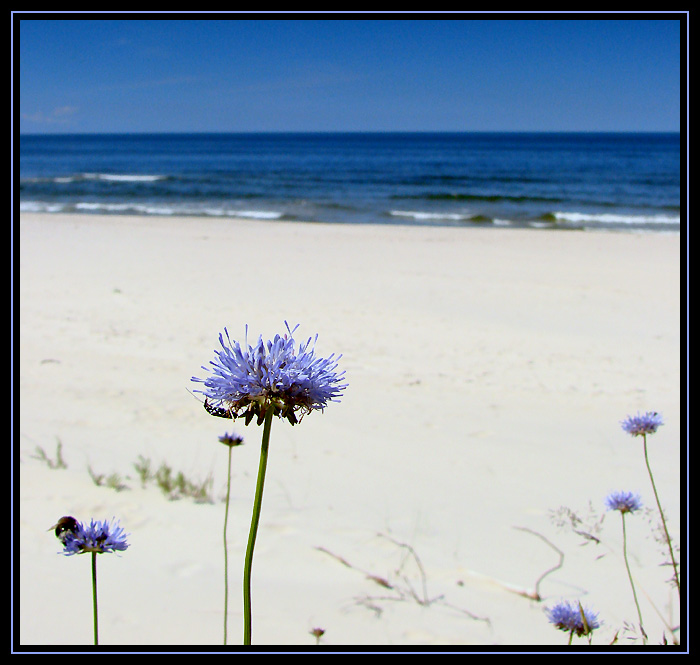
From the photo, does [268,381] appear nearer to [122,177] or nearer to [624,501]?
[624,501]

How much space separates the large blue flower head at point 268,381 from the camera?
1189 mm

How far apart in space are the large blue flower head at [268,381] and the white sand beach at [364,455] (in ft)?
2.30

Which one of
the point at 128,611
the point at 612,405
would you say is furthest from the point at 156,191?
the point at 128,611

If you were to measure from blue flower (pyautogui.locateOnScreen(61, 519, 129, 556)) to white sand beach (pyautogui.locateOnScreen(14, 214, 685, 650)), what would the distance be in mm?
237

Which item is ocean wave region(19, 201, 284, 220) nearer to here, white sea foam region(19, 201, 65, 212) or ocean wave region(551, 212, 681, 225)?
white sea foam region(19, 201, 65, 212)

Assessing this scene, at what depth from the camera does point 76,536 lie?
1640 mm

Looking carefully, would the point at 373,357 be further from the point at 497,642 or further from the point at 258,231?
the point at 258,231

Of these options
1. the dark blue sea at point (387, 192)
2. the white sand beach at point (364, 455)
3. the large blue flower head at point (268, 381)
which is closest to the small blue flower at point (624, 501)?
the white sand beach at point (364, 455)

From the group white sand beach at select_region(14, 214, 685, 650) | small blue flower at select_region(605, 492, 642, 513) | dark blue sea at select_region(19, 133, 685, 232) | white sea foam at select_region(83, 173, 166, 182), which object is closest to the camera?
small blue flower at select_region(605, 492, 642, 513)

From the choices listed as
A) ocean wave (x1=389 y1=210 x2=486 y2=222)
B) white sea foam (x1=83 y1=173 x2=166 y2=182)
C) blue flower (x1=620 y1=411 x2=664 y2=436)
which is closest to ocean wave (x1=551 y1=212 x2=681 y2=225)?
ocean wave (x1=389 y1=210 x2=486 y2=222)

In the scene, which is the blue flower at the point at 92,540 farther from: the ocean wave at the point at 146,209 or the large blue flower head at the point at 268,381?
the ocean wave at the point at 146,209

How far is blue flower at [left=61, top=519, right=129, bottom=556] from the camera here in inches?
63.6

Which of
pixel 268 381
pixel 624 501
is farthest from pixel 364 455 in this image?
pixel 268 381

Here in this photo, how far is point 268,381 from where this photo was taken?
1.19 m
